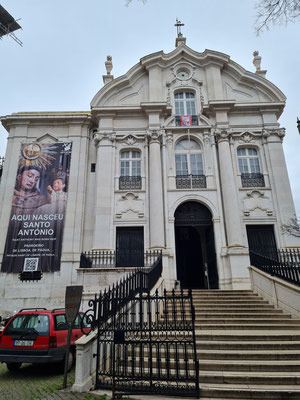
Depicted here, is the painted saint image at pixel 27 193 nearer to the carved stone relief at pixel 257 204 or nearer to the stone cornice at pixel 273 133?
the carved stone relief at pixel 257 204

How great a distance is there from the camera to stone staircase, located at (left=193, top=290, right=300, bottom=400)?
4.49m

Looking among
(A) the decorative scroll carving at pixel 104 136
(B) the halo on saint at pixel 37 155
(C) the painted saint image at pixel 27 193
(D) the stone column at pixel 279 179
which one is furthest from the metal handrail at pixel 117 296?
(B) the halo on saint at pixel 37 155

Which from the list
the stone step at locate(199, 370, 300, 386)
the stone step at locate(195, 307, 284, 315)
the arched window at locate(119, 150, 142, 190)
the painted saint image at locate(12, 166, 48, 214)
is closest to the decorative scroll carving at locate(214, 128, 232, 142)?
the arched window at locate(119, 150, 142, 190)

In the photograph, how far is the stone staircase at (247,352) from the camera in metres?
4.49

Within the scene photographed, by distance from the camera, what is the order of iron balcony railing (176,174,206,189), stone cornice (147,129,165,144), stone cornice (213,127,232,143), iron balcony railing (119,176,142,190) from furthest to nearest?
stone cornice (147,129,165,144) < stone cornice (213,127,232,143) < iron balcony railing (119,176,142,190) < iron balcony railing (176,174,206,189)

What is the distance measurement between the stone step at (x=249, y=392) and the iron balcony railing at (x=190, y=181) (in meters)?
11.9

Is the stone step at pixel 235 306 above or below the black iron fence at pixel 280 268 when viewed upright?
below

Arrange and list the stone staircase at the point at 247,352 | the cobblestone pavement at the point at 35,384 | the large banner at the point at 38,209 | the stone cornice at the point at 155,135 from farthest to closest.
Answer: the stone cornice at the point at 155,135
the large banner at the point at 38,209
the cobblestone pavement at the point at 35,384
the stone staircase at the point at 247,352

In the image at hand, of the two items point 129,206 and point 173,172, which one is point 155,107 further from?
point 129,206

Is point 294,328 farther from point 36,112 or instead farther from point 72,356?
point 36,112

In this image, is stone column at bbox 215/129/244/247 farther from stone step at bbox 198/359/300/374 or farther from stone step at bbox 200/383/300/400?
stone step at bbox 200/383/300/400

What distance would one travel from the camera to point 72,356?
22.9 ft

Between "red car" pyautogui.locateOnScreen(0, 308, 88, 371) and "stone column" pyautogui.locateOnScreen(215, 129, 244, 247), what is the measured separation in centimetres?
1008

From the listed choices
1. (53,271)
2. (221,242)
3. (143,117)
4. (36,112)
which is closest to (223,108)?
(143,117)
